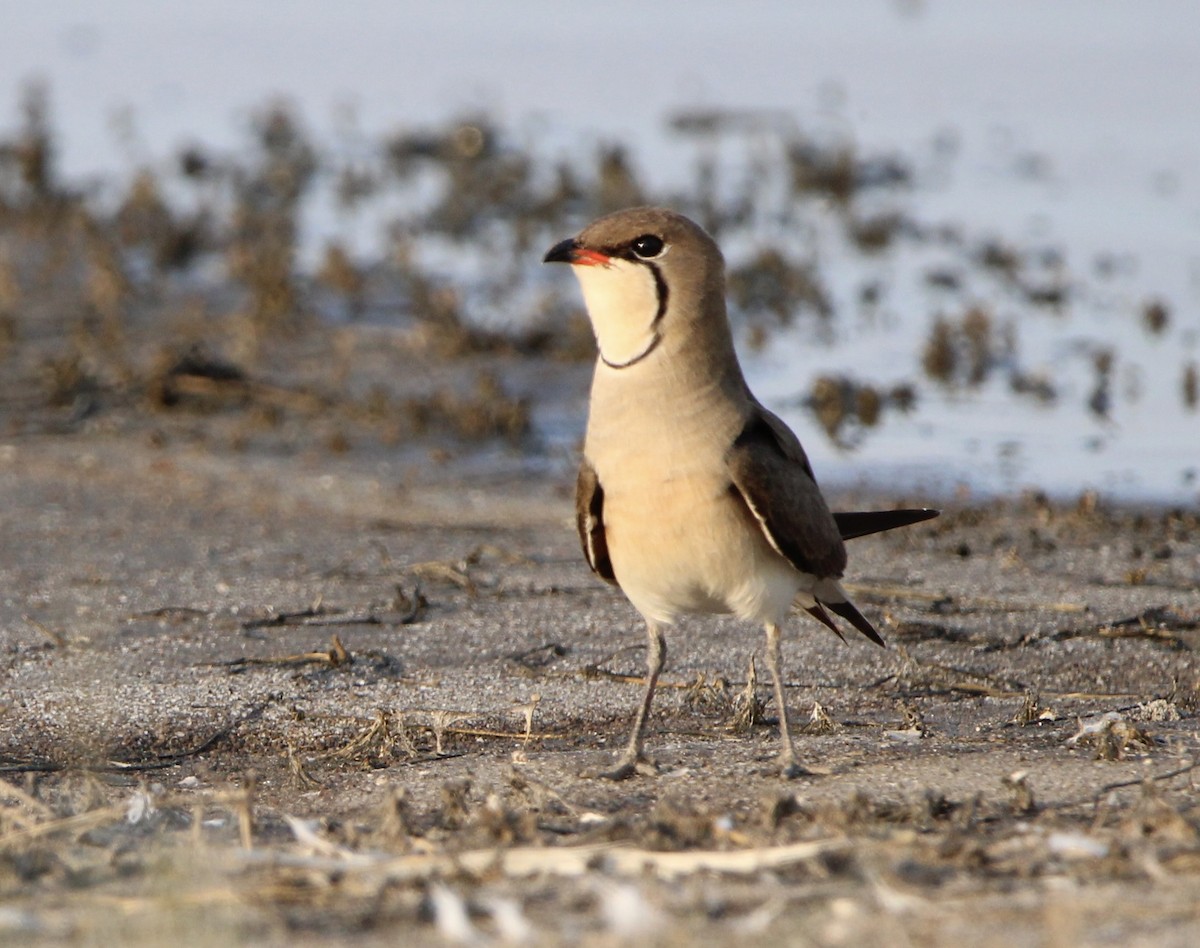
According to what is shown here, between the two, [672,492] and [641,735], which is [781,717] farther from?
[672,492]

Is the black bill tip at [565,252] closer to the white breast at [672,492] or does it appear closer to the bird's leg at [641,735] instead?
the white breast at [672,492]

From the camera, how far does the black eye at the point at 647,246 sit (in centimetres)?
395

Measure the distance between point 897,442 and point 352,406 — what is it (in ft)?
7.63

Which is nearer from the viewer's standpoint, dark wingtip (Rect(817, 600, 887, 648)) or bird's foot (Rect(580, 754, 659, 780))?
bird's foot (Rect(580, 754, 659, 780))

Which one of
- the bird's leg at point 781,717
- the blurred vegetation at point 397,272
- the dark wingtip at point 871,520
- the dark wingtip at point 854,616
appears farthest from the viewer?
the blurred vegetation at point 397,272

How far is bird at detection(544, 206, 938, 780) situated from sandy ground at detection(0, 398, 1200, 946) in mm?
391

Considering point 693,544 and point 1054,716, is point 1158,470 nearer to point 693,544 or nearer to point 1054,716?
point 1054,716

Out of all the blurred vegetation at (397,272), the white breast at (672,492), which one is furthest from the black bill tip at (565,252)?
the blurred vegetation at (397,272)

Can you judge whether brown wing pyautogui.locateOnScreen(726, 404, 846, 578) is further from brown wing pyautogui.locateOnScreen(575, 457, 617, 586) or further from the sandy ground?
the sandy ground

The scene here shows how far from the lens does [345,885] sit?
2.98 metres

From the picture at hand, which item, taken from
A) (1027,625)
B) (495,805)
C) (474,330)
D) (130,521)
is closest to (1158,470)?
(1027,625)

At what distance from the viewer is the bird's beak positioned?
3969 mm

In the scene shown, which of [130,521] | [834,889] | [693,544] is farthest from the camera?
[130,521]

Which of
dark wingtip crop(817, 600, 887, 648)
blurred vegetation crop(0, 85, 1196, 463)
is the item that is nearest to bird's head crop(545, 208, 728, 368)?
dark wingtip crop(817, 600, 887, 648)
